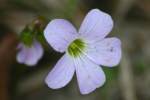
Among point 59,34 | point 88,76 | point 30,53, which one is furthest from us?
point 30,53

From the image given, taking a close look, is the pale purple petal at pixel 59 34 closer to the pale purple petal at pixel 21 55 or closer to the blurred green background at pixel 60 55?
the pale purple petal at pixel 21 55

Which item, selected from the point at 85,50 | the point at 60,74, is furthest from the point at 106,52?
the point at 60,74

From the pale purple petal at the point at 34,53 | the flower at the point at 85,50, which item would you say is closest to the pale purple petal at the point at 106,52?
the flower at the point at 85,50

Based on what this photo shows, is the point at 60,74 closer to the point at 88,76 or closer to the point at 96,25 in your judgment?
the point at 88,76

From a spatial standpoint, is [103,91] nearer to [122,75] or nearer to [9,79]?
[122,75]

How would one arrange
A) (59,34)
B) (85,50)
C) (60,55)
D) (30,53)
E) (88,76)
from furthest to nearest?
1. (60,55)
2. (30,53)
3. (85,50)
4. (88,76)
5. (59,34)

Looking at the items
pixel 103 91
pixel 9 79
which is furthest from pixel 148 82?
pixel 9 79

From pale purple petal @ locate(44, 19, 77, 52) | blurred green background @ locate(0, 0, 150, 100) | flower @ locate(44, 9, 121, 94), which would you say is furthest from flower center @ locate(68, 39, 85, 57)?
blurred green background @ locate(0, 0, 150, 100)
